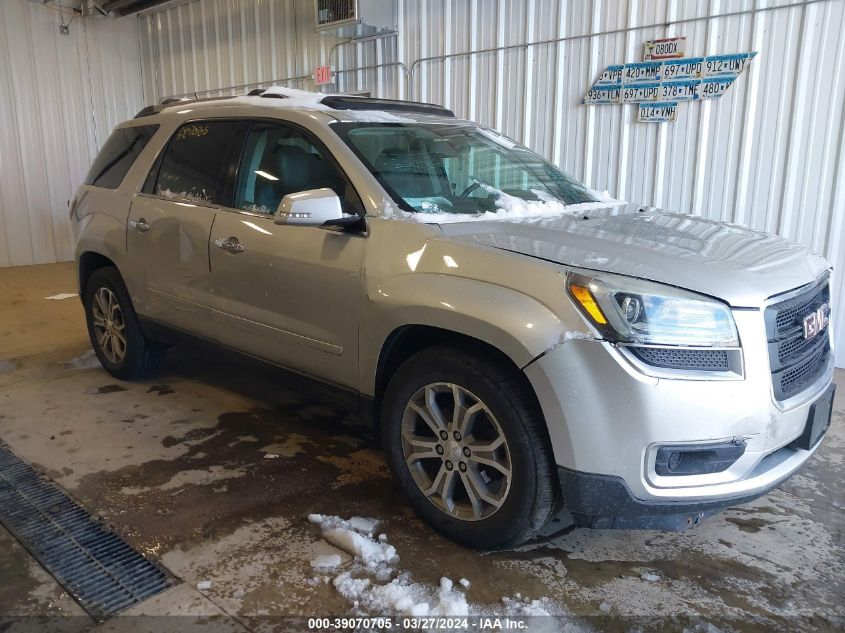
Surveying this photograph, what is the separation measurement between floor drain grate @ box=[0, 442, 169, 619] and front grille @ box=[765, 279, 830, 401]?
228 centimetres

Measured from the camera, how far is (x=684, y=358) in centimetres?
212

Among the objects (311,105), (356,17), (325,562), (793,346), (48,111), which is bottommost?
(325,562)

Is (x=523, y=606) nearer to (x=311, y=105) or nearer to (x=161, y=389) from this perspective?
(x=311, y=105)

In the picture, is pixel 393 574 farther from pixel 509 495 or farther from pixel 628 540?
pixel 628 540

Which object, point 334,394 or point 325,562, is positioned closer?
point 325,562

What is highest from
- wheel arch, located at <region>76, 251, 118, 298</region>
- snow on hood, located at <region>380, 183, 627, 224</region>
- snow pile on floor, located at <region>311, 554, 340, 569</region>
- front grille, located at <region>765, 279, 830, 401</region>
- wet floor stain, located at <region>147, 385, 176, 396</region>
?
snow on hood, located at <region>380, 183, 627, 224</region>

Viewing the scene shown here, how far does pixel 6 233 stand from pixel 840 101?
10293mm

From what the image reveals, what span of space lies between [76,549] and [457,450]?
5.13 feet

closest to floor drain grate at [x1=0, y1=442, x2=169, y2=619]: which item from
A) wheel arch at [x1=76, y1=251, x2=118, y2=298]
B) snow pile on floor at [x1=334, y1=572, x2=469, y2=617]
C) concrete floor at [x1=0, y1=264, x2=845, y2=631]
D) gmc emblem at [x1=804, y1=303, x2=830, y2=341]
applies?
concrete floor at [x1=0, y1=264, x2=845, y2=631]

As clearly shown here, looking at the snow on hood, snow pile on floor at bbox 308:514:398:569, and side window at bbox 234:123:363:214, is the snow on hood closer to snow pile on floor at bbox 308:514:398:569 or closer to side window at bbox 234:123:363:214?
side window at bbox 234:123:363:214

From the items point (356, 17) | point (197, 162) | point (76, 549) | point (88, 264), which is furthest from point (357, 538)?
point (356, 17)

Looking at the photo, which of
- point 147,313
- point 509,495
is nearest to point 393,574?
point 509,495

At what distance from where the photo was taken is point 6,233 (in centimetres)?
974

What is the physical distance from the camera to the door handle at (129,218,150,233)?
3.97 meters
